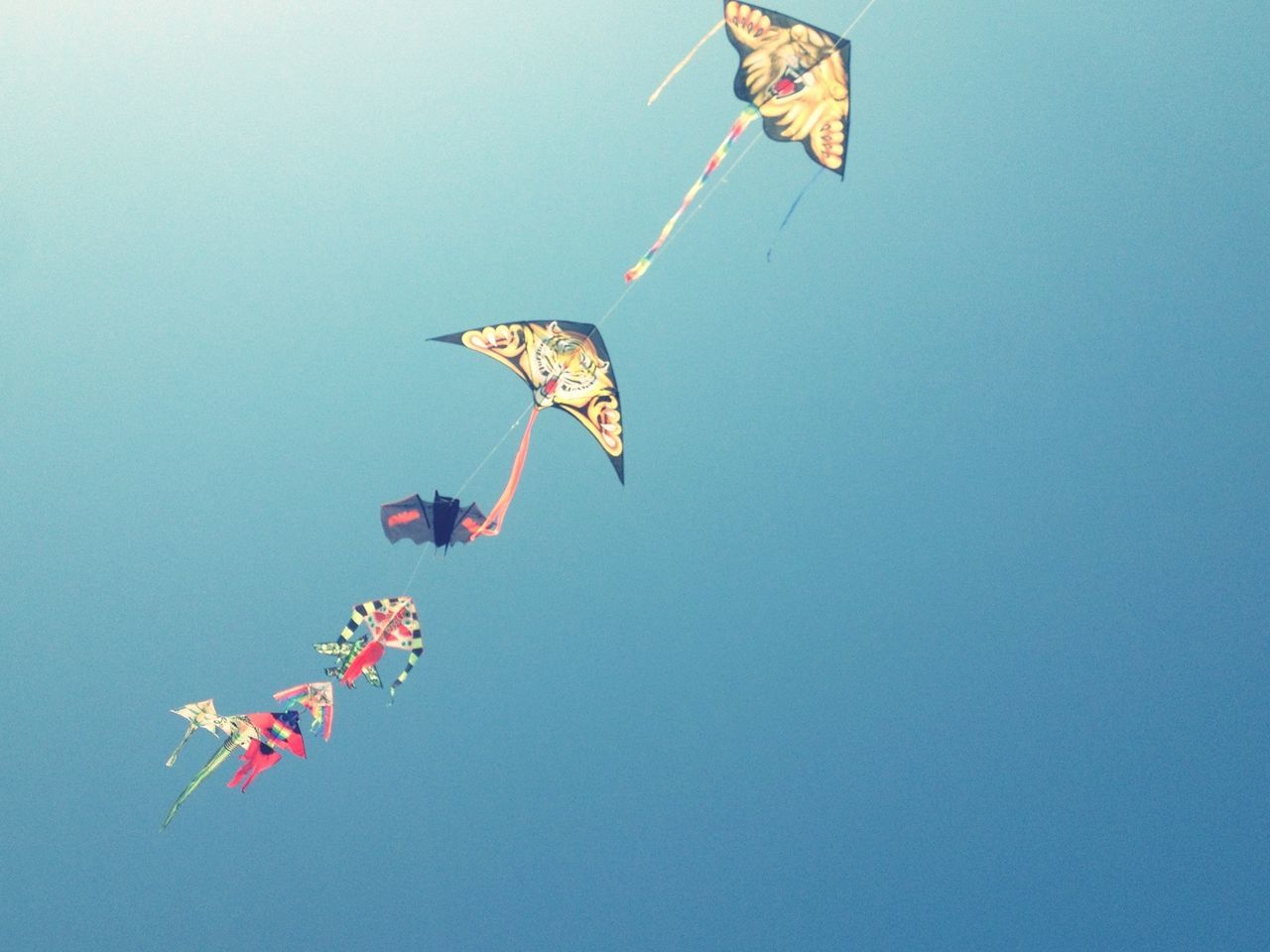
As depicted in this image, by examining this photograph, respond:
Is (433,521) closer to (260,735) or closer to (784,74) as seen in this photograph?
(260,735)

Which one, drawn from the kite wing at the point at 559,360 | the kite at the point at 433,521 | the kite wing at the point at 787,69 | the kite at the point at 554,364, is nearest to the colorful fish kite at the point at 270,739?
the kite at the point at 433,521

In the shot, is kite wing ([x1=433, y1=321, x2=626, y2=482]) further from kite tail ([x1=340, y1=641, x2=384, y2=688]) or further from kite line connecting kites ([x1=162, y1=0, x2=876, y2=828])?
kite tail ([x1=340, y1=641, x2=384, y2=688])

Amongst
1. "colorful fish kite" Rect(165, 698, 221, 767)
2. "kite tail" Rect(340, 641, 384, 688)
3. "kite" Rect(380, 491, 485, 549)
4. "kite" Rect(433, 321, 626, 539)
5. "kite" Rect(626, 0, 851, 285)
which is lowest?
"colorful fish kite" Rect(165, 698, 221, 767)

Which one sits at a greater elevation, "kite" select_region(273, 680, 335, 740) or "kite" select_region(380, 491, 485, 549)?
"kite" select_region(380, 491, 485, 549)

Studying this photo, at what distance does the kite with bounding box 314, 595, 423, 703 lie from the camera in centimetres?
319

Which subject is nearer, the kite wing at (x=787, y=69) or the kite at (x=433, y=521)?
the kite wing at (x=787, y=69)

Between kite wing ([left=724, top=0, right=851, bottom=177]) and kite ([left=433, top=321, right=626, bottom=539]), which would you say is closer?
kite wing ([left=724, top=0, right=851, bottom=177])

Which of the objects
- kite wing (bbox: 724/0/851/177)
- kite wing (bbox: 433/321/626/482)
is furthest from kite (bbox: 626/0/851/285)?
kite wing (bbox: 433/321/626/482)

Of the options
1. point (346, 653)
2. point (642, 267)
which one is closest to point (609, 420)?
point (642, 267)

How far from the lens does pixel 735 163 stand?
12.5ft

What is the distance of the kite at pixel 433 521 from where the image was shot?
3.28 m

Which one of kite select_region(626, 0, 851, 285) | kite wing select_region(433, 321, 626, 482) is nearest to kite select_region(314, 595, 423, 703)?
kite wing select_region(433, 321, 626, 482)

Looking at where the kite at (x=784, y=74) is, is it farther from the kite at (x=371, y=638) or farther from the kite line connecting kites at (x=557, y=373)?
the kite at (x=371, y=638)

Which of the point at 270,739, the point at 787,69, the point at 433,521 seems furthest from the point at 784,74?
the point at 270,739
